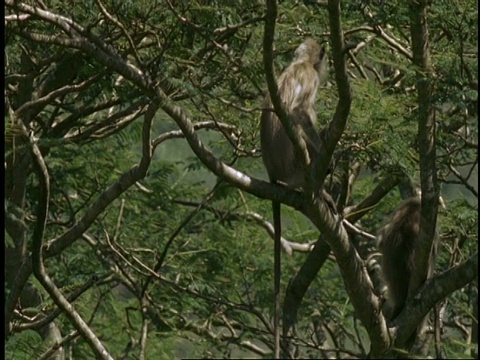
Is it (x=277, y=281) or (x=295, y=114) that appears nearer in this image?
(x=277, y=281)

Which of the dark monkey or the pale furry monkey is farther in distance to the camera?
the dark monkey

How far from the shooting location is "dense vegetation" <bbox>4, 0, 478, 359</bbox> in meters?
5.35

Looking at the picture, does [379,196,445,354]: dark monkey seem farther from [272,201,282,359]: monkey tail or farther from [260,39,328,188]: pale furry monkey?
[272,201,282,359]: monkey tail

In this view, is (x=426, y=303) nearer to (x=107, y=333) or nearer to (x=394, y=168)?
(x=394, y=168)

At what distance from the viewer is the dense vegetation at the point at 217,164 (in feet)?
17.5

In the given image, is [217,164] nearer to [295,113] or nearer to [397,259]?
[295,113]

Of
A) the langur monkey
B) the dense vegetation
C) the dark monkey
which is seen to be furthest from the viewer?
the dark monkey

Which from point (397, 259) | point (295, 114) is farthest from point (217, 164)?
point (397, 259)

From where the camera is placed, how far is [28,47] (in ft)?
24.0

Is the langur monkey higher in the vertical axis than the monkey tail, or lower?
higher

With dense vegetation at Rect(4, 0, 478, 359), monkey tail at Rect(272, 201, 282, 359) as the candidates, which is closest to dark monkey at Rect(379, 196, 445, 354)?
dense vegetation at Rect(4, 0, 478, 359)

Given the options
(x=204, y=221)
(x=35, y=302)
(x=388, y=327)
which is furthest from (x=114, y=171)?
(x=388, y=327)

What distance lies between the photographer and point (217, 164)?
17.3 feet

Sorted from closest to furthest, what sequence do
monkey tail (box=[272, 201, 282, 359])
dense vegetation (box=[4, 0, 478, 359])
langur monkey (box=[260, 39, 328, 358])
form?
dense vegetation (box=[4, 0, 478, 359]) → monkey tail (box=[272, 201, 282, 359]) → langur monkey (box=[260, 39, 328, 358])
